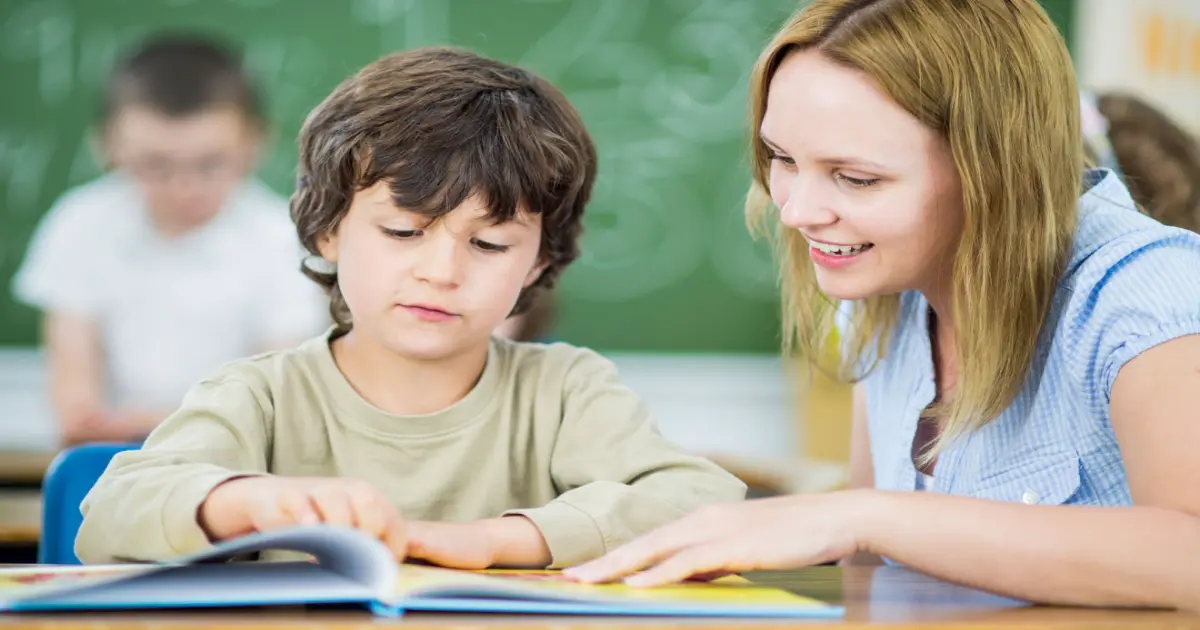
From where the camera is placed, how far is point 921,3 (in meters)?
1.18

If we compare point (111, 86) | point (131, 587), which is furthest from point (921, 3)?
point (111, 86)

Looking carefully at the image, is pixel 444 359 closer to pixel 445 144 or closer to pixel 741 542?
pixel 445 144

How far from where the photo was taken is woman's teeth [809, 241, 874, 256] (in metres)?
1.18

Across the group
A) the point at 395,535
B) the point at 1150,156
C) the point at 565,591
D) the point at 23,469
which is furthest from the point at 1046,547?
the point at 23,469

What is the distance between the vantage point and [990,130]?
1146mm

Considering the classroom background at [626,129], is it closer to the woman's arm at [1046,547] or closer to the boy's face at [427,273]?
the boy's face at [427,273]

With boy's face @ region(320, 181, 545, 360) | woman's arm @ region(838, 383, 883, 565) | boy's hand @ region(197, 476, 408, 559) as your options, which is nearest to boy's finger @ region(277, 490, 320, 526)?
boy's hand @ region(197, 476, 408, 559)

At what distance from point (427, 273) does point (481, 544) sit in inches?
11.6

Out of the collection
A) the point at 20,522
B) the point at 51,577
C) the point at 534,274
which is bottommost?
the point at 20,522

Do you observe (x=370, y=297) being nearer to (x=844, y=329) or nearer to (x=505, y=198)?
(x=505, y=198)

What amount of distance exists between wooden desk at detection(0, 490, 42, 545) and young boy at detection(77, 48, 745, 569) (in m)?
0.49

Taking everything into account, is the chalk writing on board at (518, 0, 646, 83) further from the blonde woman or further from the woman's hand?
the woman's hand

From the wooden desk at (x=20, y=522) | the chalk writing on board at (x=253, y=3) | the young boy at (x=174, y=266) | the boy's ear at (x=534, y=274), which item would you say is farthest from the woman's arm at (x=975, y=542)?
the chalk writing on board at (x=253, y=3)

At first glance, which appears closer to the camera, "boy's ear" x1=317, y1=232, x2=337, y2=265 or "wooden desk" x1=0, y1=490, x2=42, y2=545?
"boy's ear" x1=317, y1=232, x2=337, y2=265
